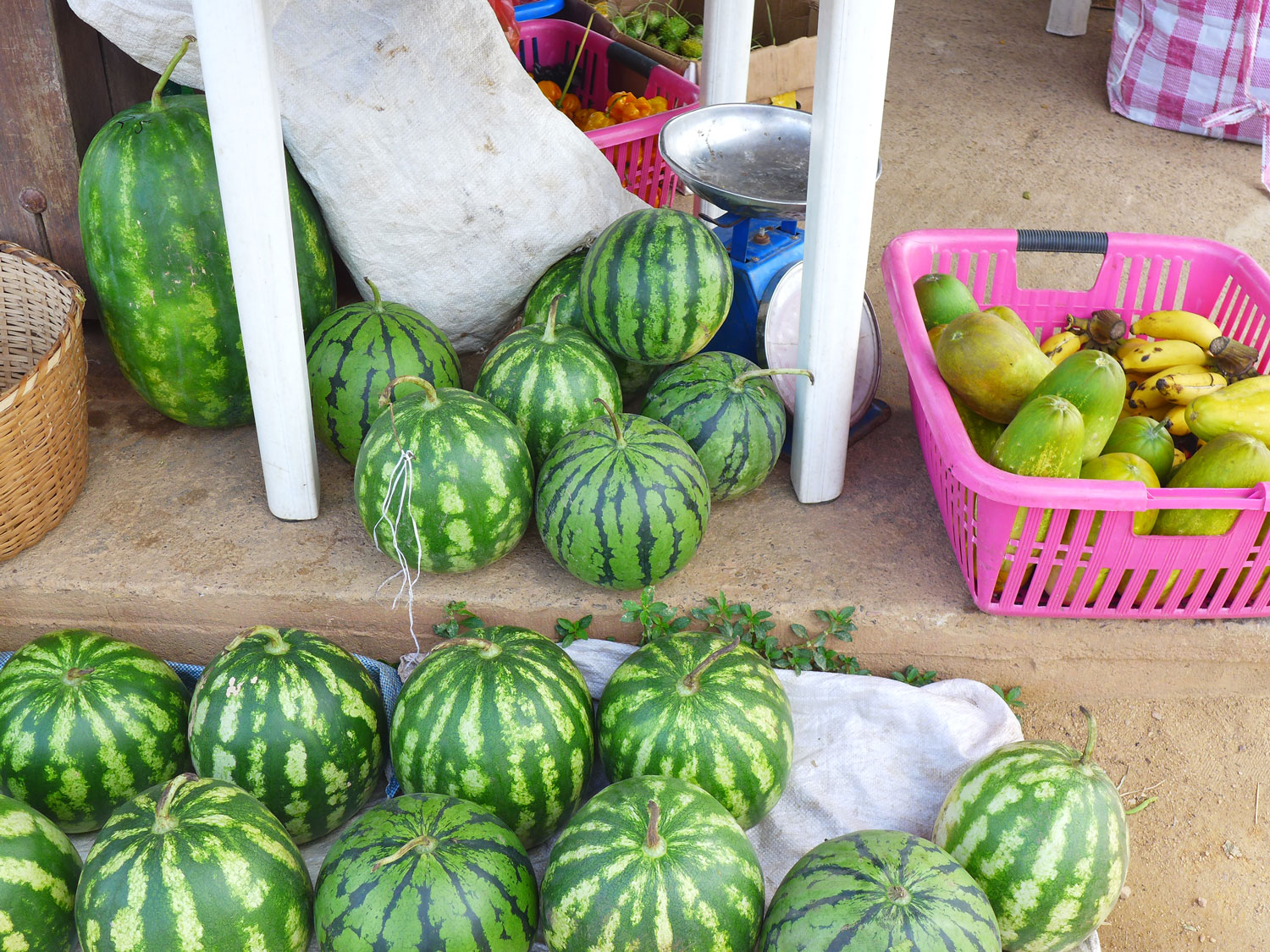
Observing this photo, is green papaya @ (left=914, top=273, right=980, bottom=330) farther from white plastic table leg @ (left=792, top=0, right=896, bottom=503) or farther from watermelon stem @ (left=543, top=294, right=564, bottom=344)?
watermelon stem @ (left=543, top=294, right=564, bottom=344)

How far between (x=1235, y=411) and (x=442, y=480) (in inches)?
63.0

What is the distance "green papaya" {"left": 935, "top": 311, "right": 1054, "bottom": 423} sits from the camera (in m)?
2.19

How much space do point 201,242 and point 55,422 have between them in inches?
19.0

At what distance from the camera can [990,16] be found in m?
6.16

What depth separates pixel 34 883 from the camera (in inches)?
62.3

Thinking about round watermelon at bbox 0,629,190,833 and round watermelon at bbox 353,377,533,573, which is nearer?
round watermelon at bbox 0,629,190,833

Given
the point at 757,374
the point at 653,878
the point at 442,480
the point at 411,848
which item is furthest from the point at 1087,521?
the point at 411,848

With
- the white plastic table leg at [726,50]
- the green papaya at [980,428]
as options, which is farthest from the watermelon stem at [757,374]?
the white plastic table leg at [726,50]

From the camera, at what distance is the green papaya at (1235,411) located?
2152 millimetres

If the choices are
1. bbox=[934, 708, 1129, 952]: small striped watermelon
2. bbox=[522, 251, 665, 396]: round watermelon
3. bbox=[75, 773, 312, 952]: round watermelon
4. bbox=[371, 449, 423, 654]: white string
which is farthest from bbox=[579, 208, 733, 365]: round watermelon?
bbox=[75, 773, 312, 952]: round watermelon

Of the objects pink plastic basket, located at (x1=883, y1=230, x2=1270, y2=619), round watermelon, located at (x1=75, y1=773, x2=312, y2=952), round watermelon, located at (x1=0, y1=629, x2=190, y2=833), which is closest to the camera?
round watermelon, located at (x1=75, y1=773, x2=312, y2=952)

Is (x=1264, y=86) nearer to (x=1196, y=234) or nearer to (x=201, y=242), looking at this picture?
(x=1196, y=234)

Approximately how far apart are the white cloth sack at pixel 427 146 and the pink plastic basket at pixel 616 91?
0.25 meters

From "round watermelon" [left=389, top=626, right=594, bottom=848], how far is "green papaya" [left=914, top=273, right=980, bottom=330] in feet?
4.29
